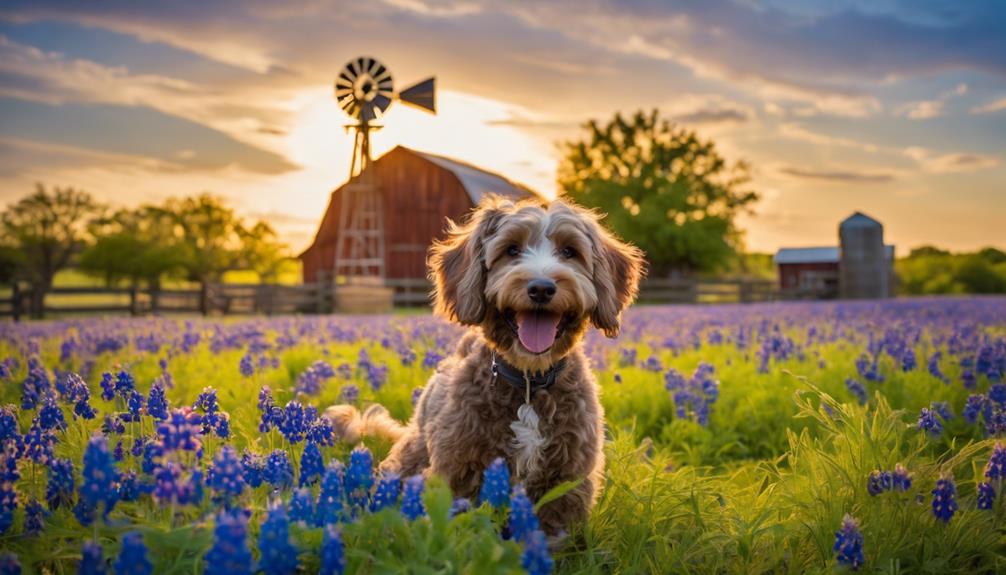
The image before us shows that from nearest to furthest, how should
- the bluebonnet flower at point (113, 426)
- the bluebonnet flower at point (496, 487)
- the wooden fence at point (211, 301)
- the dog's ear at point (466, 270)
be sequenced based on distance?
the bluebonnet flower at point (496, 487)
the bluebonnet flower at point (113, 426)
the dog's ear at point (466, 270)
the wooden fence at point (211, 301)

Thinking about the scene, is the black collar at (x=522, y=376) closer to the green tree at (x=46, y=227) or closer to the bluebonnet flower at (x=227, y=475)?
the bluebonnet flower at (x=227, y=475)

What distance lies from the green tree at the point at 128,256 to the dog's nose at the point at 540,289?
61849 millimetres

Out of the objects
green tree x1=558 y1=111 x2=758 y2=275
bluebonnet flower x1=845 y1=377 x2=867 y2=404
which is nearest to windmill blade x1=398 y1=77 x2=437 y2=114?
green tree x1=558 y1=111 x2=758 y2=275

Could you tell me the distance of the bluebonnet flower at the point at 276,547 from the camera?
1827 millimetres

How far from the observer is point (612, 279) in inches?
168

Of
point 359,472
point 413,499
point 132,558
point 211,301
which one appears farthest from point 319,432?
point 211,301

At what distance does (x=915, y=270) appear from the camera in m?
47.1

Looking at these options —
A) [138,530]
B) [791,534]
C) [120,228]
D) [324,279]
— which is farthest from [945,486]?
[120,228]

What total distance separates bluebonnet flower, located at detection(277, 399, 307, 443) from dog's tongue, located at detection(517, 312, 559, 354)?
1.18 m

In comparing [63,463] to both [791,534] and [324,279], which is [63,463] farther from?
[324,279]

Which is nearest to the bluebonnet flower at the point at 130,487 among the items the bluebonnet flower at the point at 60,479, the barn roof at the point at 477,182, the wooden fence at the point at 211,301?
the bluebonnet flower at the point at 60,479

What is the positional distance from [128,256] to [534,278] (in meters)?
68.3

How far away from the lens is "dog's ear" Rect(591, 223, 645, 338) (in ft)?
13.2

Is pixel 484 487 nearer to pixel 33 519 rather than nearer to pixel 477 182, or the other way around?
pixel 33 519
